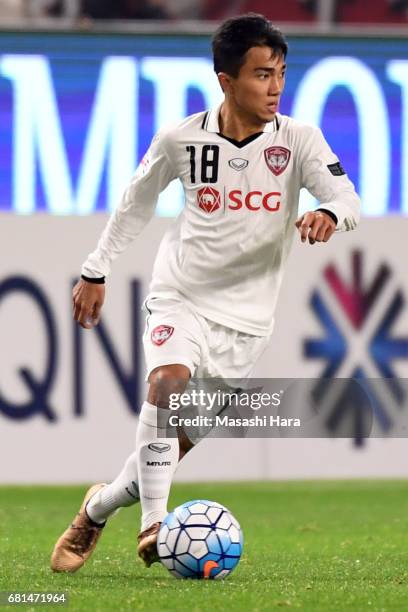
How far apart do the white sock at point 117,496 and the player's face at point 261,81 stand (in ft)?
4.50

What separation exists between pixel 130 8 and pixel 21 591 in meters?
7.68

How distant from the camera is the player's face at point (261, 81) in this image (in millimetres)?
5973

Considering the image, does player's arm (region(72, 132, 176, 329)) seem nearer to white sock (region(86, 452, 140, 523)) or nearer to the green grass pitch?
white sock (region(86, 452, 140, 523))

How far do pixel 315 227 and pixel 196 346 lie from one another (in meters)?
0.74

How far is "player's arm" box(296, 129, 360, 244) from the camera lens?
5535 mm

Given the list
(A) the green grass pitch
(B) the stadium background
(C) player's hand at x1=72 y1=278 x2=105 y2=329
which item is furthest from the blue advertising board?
(C) player's hand at x1=72 y1=278 x2=105 y2=329

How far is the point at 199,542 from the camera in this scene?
554 centimetres

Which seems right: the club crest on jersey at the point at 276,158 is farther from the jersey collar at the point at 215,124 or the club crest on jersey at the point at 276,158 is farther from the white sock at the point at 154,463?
the white sock at the point at 154,463

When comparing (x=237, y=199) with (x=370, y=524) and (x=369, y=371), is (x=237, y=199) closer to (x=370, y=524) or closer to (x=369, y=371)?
(x=370, y=524)

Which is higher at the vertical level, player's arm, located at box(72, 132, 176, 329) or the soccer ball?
player's arm, located at box(72, 132, 176, 329)

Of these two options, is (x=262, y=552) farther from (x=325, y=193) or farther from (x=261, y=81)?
(x=261, y=81)

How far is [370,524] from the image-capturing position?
341 inches

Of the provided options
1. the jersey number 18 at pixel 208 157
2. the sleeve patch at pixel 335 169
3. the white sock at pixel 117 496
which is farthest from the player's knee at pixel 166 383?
the sleeve patch at pixel 335 169

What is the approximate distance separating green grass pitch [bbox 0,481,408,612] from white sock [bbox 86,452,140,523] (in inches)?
8.8
